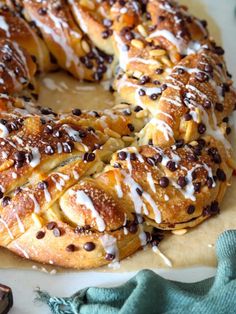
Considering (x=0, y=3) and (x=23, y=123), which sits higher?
(x=0, y=3)

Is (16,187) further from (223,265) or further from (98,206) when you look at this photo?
(223,265)

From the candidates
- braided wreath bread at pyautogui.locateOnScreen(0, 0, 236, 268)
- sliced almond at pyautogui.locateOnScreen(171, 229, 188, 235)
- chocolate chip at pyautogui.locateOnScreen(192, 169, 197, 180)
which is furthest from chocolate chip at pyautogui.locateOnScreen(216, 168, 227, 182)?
sliced almond at pyautogui.locateOnScreen(171, 229, 188, 235)

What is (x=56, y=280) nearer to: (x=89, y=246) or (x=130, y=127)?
(x=89, y=246)

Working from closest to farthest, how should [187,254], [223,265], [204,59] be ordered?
[223,265] → [187,254] → [204,59]

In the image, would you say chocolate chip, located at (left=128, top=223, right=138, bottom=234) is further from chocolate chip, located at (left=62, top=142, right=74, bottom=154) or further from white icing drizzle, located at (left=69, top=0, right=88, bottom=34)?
white icing drizzle, located at (left=69, top=0, right=88, bottom=34)

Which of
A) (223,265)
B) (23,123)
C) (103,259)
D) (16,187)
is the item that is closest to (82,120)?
(23,123)

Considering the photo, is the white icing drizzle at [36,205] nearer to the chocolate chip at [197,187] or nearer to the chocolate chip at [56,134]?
the chocolate chip at [56,134]

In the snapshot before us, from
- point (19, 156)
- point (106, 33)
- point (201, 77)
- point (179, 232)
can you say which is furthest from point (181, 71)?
point (19, 156)
